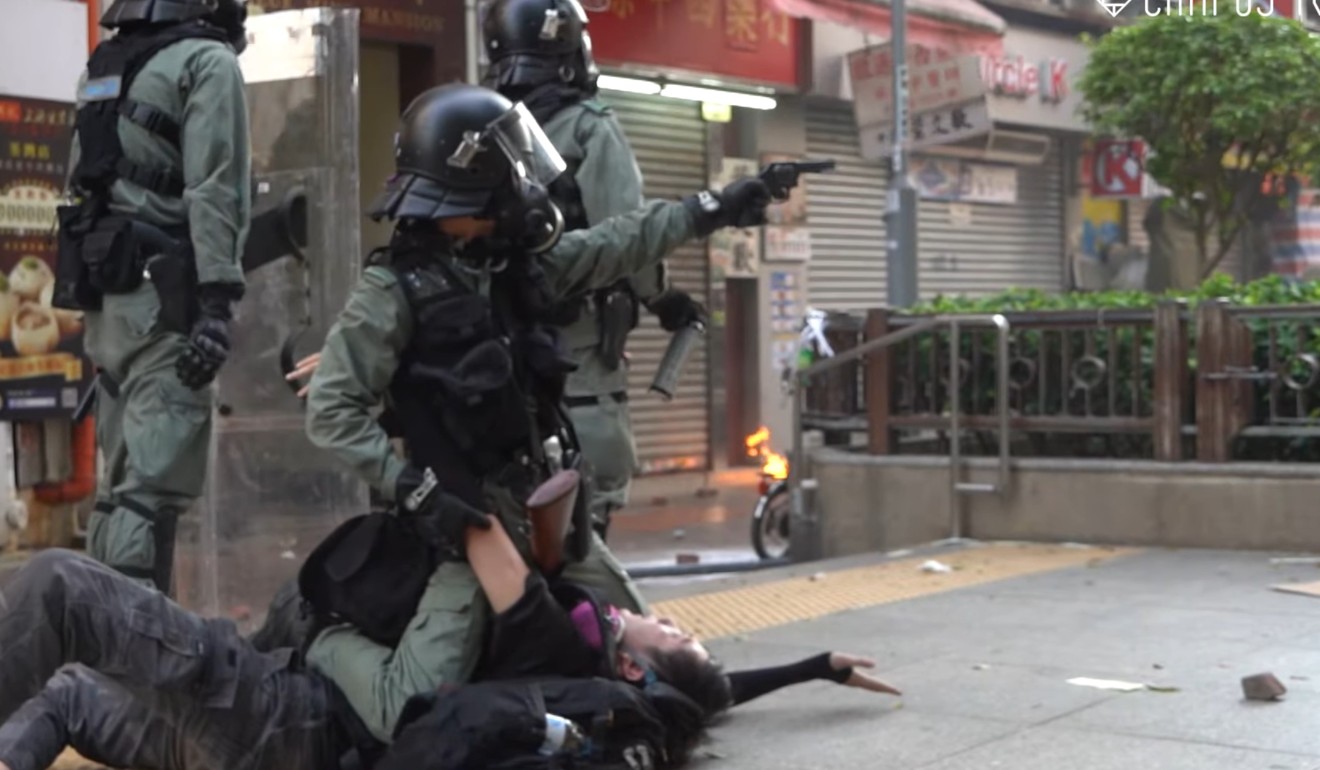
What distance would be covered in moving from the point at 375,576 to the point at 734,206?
1.19 meters

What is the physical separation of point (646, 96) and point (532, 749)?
507 inches

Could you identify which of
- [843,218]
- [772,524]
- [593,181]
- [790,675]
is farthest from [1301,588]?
[843,218]

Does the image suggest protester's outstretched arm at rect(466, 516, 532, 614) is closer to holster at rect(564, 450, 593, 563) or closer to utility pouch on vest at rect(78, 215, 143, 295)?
holster at rect(564, 450, 593, 563)

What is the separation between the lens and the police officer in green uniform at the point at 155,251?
5.25m

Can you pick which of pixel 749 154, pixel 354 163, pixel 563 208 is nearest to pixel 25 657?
pixel 563 208

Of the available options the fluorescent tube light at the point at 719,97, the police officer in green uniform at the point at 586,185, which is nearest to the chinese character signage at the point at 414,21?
→ the fluorescent tube light at the point at 719,97

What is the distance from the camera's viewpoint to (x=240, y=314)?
7055 mm

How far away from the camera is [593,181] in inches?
225

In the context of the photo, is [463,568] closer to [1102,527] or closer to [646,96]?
[1102,527]

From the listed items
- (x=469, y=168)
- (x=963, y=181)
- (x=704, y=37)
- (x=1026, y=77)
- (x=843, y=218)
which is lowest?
(x=469, y=168)

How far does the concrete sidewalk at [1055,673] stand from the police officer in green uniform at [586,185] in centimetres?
86

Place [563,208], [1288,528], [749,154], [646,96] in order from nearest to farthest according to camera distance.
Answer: [563,208], [1288,528], [646,96], [749,154]

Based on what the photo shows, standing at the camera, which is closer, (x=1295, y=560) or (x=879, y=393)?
(x=1295, y=560)

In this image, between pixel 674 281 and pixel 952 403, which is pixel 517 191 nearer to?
pixel 952 403
